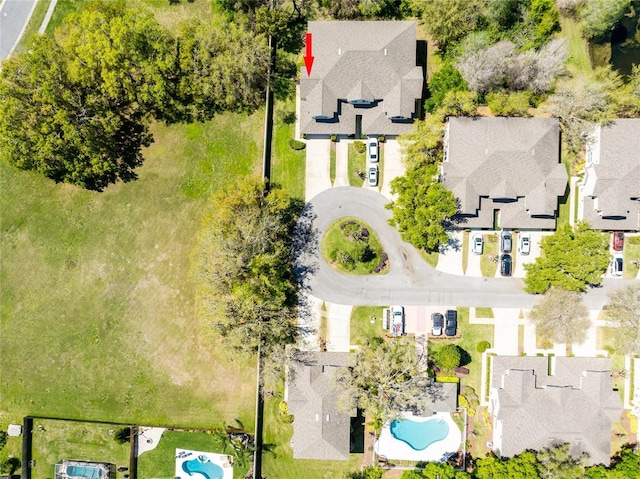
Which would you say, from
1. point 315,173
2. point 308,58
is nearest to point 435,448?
point 315,173

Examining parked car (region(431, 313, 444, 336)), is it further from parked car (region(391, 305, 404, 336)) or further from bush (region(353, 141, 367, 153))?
bush (region(353, 141, 367, 153))

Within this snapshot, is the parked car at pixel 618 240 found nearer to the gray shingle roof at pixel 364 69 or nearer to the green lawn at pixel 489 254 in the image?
the green lawn at pixel 489 254

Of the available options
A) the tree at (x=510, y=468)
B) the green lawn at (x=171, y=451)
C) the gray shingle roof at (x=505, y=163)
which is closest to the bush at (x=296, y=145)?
the gray shingle roof at (x=505, y=163)

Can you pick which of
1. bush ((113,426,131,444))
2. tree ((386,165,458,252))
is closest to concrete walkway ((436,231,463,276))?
tree ((386,165,458,252))

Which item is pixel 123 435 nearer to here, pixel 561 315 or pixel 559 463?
pixel 559 463

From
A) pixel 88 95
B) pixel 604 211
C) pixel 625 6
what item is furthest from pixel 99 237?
pixel 625 6

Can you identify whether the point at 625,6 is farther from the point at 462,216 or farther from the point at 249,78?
the point at 249,78
